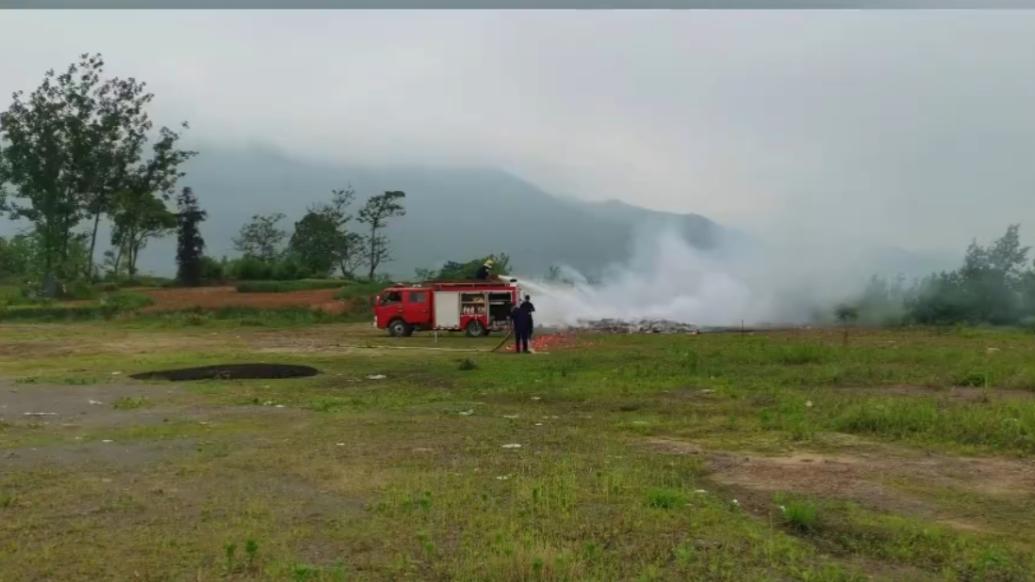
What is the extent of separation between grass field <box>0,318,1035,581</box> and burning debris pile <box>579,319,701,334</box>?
19370 mm

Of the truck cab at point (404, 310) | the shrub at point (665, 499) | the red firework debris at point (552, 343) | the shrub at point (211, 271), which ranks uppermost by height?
the shrub at point (211, 271)

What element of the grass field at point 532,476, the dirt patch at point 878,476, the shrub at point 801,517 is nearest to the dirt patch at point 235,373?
the grass field at point 532,476

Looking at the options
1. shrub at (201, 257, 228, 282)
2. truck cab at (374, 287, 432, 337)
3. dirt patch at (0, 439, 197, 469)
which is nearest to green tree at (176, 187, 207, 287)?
shrub at (201, 257, 228, 282)

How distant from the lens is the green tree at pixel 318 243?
77812 mm

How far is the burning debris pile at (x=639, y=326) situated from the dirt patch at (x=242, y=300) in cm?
1639

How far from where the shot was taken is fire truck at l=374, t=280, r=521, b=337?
36.3 m

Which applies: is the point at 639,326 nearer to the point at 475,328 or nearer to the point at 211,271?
the point at 475,328

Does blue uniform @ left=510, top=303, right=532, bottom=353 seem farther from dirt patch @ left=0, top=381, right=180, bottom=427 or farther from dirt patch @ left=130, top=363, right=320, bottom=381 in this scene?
dirt patch @ left=0, top=381, right=180, bottom=427

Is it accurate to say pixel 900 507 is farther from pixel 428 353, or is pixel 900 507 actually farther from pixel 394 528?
pixel 428 353

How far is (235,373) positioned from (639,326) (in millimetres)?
22933

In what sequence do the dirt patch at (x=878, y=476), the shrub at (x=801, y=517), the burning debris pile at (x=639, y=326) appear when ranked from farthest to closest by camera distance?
the burning debris pile at (x=639, y=326)
the dirt patch at (x=878, y=476)
the shrub at (x=801, y=517)

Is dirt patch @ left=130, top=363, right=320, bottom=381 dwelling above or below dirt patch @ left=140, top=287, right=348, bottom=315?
below

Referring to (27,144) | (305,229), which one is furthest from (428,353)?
(305,229)

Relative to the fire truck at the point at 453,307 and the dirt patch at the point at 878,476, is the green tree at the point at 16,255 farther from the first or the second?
the dirt patch at the point at 878,476
